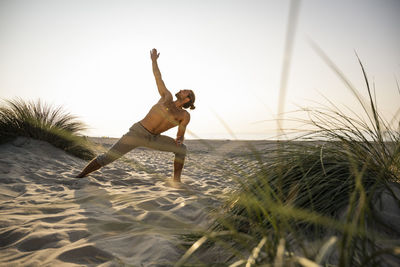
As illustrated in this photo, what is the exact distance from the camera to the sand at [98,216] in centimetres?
138

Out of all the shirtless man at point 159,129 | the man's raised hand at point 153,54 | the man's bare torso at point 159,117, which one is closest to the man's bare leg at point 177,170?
the shirtless man at point 159,129

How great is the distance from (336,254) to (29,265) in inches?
59.5

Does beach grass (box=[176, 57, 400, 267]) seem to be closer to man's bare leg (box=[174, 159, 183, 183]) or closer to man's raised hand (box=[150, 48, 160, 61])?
man's bare leg (box=[174, 159, 183, 183])

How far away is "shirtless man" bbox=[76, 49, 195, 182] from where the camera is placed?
3984 mm

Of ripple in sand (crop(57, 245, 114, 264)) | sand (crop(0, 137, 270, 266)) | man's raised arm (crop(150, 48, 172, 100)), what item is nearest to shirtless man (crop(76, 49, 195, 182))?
man's raised arm (crop(150, 48, 172, 100))

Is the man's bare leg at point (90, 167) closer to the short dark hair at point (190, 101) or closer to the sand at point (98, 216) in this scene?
the sand at point (98, 216)

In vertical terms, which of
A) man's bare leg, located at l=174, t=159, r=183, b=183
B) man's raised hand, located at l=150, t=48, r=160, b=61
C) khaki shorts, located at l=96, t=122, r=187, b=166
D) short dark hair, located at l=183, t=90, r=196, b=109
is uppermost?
man's raised hand, located at l=150, t=48, r=160, b=61

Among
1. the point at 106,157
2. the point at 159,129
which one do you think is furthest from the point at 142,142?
the point at 106,157

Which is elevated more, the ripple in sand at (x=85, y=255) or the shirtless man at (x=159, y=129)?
the shirtless man at (x=159, y=129)

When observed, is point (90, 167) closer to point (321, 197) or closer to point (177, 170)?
point (177, 170)

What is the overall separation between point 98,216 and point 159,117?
2.22 meters

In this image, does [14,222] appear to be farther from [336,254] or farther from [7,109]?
[7,109]

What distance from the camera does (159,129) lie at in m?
4.23

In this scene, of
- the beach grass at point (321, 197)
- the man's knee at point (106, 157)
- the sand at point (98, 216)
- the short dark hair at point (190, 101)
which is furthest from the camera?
the short dark hair at point (190, 101)
